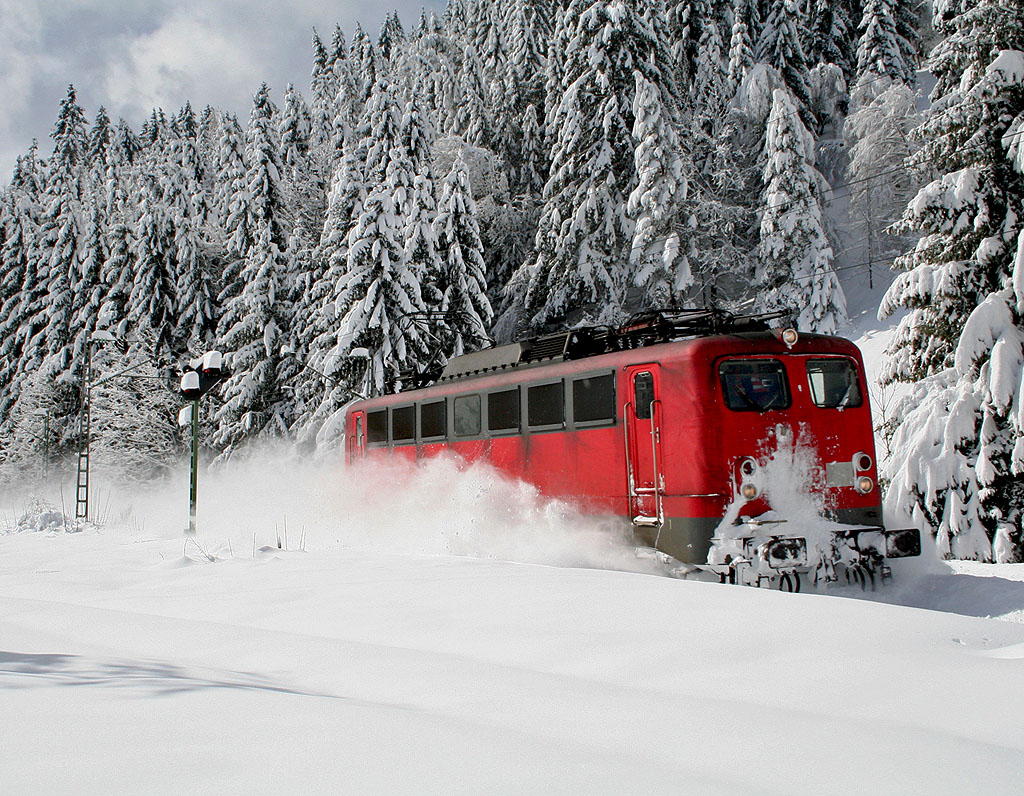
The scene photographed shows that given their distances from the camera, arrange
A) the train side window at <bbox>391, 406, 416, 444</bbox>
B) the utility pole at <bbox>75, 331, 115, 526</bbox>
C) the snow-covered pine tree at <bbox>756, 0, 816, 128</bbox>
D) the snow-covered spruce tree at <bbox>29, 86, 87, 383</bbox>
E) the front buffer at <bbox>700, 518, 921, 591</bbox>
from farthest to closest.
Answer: the snow-covered spruce tree at <bbox>29, 86, 87, 383</bbox> < the snow-covered pine tree at <bbox>756, 0, 816, 128</bbox> < the utility pole at <bbox>75, 331, 115, 526</bbox> < the train side window at <bbox>391, 406, 416, 444</bbox> < the front buffer at <bbox>700, 518, 921, 591</bbox>

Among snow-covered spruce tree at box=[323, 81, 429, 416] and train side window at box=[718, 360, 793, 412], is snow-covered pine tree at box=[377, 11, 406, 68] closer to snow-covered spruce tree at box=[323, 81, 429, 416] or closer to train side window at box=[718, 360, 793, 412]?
snow-covered spruce tree at box=[323, 81, 429, 416]

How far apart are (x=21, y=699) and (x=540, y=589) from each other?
3.81 m

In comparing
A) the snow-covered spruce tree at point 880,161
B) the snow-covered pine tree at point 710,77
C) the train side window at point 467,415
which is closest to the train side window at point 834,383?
the train side window at point 467,415

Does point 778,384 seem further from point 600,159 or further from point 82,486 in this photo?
point 82,486

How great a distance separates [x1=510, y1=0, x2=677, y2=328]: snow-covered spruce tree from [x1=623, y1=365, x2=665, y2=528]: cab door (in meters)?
17.8

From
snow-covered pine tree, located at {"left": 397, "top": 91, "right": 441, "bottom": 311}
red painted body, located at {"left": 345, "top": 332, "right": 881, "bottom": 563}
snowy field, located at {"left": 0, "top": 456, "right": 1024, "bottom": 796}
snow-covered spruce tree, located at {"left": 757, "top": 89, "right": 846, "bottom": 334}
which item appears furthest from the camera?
snow-covered spruce tree, located at {"left": 757, "top": 89, "right": 846, "bottom": 334}

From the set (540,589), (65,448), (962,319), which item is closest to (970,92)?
(962,319)

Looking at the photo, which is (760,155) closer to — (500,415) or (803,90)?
(803,90)

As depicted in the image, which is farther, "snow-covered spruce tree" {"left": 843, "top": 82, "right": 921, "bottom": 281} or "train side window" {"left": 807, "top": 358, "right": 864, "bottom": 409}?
"snow-covered spruce tree" {"left": 843, "top": 82, "right": 921, "bottom": 281}

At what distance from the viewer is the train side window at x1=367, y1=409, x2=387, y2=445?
15117 millimetres

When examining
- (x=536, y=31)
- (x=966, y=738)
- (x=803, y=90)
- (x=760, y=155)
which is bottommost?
(x=966, y=738)

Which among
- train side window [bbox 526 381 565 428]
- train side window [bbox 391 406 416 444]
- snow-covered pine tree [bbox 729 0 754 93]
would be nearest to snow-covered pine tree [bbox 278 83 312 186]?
snow-covered pine tree [bbox 729 0 754 93]

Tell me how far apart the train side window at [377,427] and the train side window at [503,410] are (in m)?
3.74

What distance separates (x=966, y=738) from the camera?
292cm
